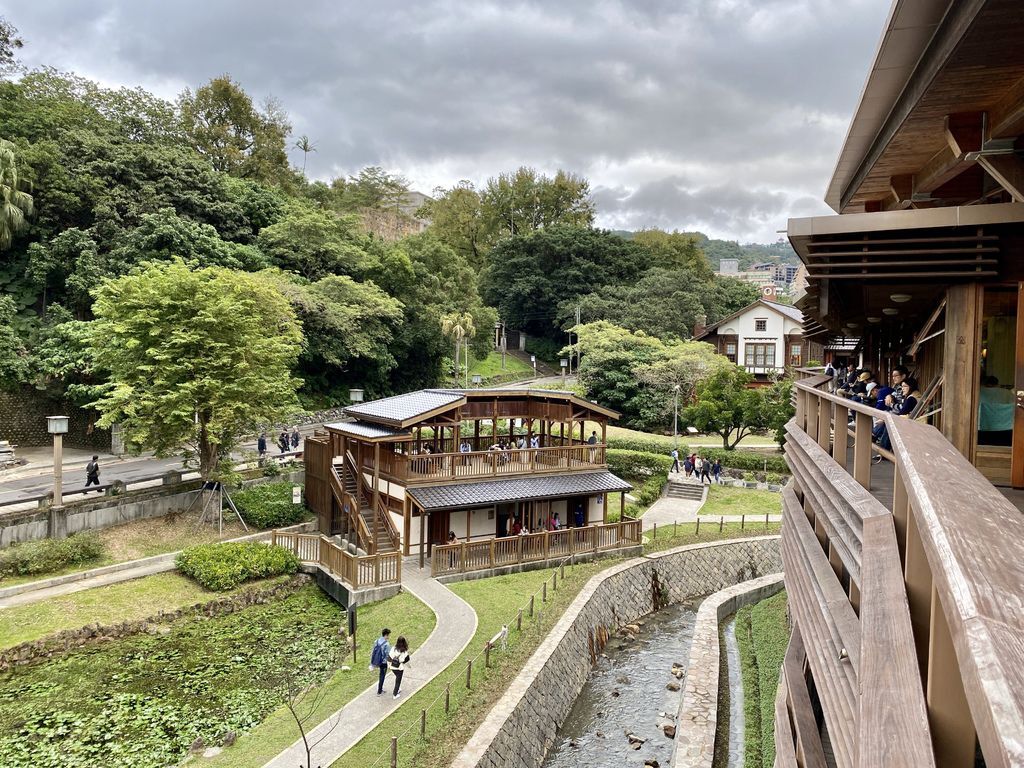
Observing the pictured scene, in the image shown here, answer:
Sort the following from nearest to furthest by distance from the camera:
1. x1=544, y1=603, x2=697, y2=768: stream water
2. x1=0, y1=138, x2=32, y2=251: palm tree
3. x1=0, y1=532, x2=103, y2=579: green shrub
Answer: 1. x1=544, y1=603, x2=697, y2=768: stream water
2. x1=0, y1=532, x2=103, y2=579: green shrub
3. x1=0, y1=138, x2=32, y2=251: palm tree

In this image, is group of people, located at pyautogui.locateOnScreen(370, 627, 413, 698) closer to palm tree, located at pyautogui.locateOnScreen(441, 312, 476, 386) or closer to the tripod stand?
the tripod stand

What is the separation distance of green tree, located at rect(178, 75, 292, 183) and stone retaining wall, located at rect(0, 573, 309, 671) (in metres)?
36.4

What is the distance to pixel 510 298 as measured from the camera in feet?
200

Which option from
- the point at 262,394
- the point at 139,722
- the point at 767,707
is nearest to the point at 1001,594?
the point at 767,707

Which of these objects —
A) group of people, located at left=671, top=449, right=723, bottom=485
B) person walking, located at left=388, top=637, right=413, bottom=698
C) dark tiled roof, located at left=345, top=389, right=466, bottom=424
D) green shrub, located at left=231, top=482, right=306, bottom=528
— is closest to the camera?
person walking, located at left=388, top=637, right=413, bottom=698

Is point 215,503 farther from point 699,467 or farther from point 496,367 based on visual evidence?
point 496,367

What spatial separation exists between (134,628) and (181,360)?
26.4 feet

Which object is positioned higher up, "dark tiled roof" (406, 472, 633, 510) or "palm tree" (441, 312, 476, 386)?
"palm tree" (441, 312, 476, 386)

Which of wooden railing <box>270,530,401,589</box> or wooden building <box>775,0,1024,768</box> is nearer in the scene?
wooden building <box>775,0,1024,768</box>

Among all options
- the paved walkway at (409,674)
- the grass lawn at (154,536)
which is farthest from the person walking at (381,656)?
the grass lawn at (154,536)

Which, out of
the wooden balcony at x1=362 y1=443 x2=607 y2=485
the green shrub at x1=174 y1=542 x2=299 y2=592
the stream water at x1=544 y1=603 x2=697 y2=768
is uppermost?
the wooden balcony at x1=362 y1=443 x2=607 y2=485

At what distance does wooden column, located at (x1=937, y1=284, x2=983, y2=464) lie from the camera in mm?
5781

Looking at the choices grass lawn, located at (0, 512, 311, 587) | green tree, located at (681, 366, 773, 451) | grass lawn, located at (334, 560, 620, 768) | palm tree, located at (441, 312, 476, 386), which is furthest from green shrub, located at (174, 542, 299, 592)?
palm tree, located at (441, 312, 476, 386)

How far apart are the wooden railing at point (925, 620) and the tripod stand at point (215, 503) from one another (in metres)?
19.6
